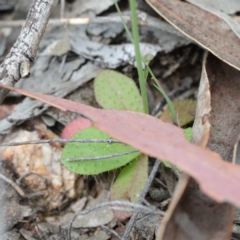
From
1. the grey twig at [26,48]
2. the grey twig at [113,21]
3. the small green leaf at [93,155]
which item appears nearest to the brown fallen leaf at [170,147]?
the grey twig at [26,48]

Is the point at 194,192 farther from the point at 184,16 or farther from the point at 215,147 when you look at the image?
the point at 184,16

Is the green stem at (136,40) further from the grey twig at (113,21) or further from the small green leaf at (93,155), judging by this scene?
the grey twig at (113,21)

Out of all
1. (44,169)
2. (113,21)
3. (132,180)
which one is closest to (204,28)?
(113,21)

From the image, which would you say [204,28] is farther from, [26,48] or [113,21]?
[26,48]

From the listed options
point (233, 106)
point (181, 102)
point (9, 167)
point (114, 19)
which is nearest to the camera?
point (233, 106)

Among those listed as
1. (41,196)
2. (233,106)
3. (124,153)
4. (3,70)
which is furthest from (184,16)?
(41,196)
